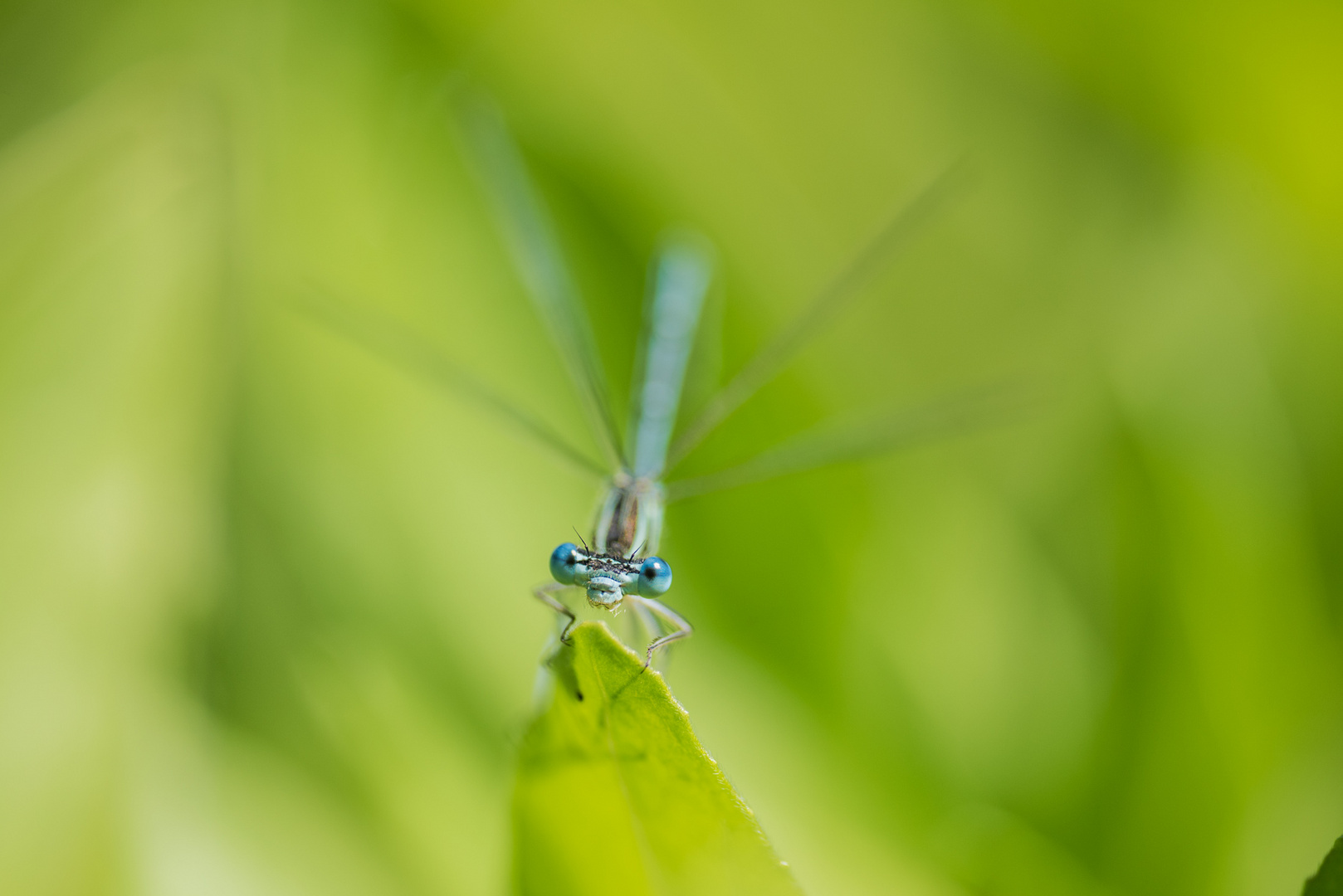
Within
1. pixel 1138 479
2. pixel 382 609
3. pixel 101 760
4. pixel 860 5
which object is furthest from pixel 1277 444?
pixel 101 760

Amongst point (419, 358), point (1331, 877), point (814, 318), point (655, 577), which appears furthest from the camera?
point (814, 318)

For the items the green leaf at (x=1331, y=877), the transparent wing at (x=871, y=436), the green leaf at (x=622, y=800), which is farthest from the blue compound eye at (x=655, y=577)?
the green leaf at (x=1331, y=877)

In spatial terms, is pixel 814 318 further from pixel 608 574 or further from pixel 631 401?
pixel 608 574

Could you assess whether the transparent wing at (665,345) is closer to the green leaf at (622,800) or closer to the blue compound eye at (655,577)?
Answer: the blue compound eye at (655,577)

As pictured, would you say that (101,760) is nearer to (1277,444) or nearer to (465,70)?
(465,70)

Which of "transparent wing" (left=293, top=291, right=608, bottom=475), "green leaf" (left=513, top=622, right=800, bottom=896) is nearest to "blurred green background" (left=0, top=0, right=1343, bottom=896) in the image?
"transparent wing" (left=293, top=291, right=608, bottom=475)

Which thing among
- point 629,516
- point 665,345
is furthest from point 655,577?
point 665,345
